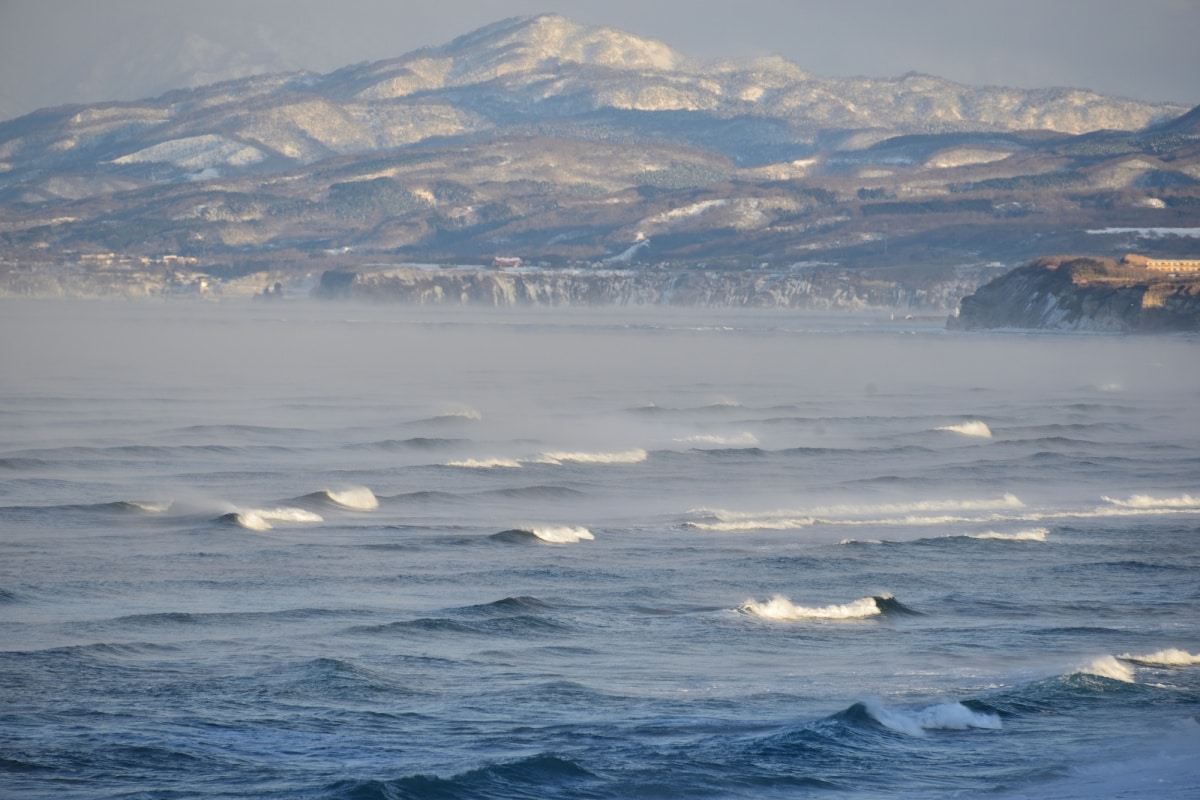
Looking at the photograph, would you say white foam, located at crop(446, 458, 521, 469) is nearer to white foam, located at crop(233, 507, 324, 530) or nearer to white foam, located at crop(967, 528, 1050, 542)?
white foam, located at crop(233, 507, 324, 530)

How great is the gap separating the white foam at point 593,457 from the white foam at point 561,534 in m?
19.6

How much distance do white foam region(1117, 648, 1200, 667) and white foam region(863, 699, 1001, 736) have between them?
5.06 meters

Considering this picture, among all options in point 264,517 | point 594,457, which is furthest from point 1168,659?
point 594,457

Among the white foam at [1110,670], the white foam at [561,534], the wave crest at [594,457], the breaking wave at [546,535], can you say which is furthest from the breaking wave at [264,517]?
the white foam at [1110,670]

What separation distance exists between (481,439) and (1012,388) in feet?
170

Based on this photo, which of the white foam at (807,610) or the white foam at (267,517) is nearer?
the white foam at (807,610)

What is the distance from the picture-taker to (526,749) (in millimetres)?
25203

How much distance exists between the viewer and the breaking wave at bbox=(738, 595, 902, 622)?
3531 centimetres

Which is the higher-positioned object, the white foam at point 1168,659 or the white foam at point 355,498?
the white foam at point 1168,659

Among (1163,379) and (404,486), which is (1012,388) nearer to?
(1163,379)

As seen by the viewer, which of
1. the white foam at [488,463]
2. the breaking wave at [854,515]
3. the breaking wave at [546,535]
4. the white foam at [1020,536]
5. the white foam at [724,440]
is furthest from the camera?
the white foam at [724,440]

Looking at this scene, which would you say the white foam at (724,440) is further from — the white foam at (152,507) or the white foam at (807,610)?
the white foam at (807,610)

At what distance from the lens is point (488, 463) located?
66.2 meters

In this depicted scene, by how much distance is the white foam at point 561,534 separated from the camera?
4547 centimetres
